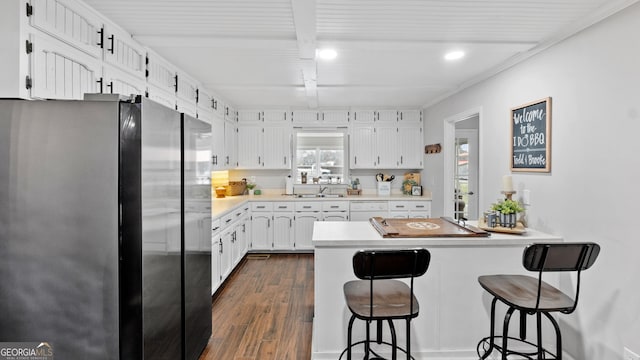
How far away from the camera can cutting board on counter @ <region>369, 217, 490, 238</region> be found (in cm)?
228

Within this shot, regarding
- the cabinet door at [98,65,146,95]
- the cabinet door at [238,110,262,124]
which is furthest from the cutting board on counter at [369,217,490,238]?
the cabinet door at [238,110,262,124]

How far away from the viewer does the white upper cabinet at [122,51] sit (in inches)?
83.9

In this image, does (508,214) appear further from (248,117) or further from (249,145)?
(248,117)

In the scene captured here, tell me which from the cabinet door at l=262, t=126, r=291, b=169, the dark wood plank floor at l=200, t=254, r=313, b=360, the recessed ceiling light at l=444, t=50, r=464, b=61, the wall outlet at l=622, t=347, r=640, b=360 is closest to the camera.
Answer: the wall outlet at l=622, t=347, r=640, b=360

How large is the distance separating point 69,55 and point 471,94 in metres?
3.75

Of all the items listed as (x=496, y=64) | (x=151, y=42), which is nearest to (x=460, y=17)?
(x=496, y=64)

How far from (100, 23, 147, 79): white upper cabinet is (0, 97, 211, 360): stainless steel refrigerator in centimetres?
89

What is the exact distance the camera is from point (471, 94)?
12.3 feet

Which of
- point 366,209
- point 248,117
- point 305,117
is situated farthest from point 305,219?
point 248,117

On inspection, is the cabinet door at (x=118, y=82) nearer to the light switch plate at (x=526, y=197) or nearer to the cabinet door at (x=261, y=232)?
the cabinet door at (x=261, y=232)

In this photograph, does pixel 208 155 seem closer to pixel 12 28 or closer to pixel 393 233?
pixel 12 28

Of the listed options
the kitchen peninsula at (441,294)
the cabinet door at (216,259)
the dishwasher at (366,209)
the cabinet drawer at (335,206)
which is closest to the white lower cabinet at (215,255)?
the cabinet door at (216,259)

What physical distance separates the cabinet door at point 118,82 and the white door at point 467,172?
472 cm

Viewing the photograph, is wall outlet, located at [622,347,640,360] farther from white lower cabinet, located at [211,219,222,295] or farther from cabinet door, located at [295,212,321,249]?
cabinet door, located at [295,212,321,249]
